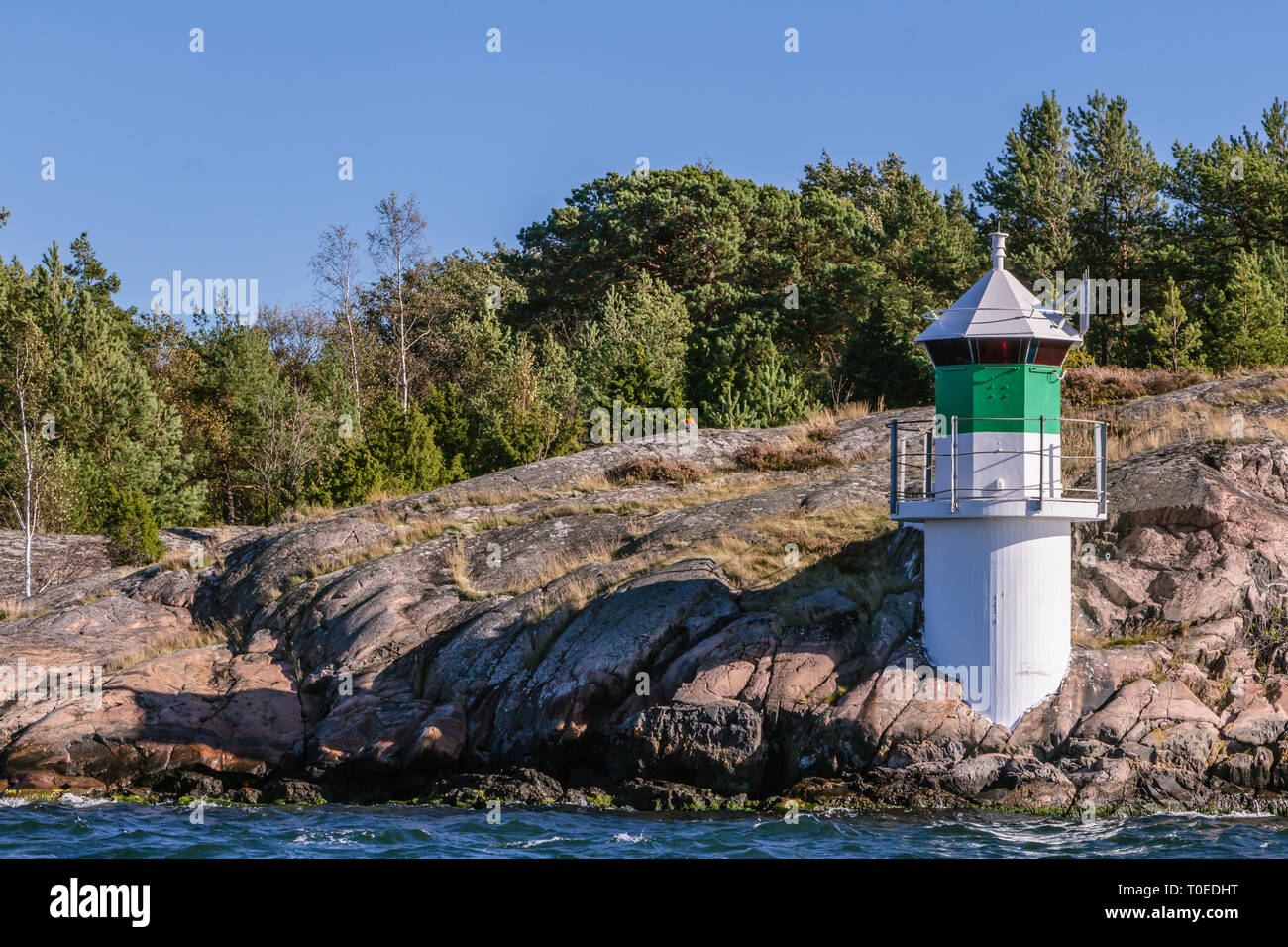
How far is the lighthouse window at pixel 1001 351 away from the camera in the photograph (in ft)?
56.1

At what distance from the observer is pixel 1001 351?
17172 millimetres

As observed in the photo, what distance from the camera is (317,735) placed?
20.9 meters

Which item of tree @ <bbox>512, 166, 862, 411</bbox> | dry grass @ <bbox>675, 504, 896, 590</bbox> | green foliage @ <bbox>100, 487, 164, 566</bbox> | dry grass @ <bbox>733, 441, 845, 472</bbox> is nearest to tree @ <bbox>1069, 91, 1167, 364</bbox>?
tree @ <bbox>512, 166, 862, 411</bbox>

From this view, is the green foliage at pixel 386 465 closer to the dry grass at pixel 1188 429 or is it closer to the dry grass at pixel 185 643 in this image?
the dry grass at pixel 185 643

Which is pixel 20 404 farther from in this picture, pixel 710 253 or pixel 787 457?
pixel 710 253

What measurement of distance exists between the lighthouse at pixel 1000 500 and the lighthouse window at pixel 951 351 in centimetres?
2

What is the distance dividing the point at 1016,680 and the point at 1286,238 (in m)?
32.0

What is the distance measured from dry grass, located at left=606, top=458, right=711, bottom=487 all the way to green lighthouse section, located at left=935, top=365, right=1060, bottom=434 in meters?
14.2

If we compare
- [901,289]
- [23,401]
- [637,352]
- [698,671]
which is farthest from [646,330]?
[698,671]

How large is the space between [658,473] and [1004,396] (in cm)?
1514

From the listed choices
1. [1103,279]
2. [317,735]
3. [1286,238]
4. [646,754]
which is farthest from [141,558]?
[1286,238]
